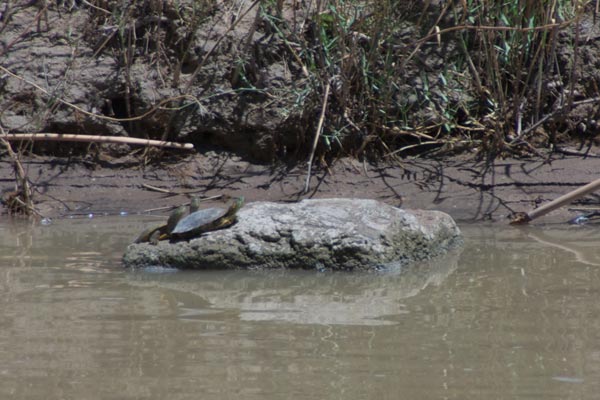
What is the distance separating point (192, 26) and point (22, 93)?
4.65 feet

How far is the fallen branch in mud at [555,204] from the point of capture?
533 cm

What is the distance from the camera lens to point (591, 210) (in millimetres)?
5965

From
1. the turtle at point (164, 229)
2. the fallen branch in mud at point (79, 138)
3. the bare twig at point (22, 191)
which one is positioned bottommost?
the bare twig at point (22, 191)

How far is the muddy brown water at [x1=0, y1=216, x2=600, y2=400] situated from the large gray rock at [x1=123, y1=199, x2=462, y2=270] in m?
0.09

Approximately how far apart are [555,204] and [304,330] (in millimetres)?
2724

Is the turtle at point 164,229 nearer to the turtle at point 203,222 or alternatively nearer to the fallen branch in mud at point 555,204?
the turtle at point 203,222

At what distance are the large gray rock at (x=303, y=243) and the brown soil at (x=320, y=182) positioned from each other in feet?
5.11

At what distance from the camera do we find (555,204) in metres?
5.48

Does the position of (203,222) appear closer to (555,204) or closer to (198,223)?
(198,223)

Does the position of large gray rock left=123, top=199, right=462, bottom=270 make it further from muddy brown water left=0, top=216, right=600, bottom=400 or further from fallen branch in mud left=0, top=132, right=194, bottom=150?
fallen branch in mud left=0, top=132, right=194, bottom=150

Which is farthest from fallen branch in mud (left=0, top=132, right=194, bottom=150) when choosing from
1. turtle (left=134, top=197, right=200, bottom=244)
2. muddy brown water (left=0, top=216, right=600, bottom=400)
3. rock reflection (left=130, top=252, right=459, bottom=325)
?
rock reflection (left=130, top=252, right=459, bottom=325)

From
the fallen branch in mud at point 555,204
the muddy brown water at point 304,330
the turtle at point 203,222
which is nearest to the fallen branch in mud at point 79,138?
the muddy brown water at point 304,330

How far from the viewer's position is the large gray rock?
4465 millimetres

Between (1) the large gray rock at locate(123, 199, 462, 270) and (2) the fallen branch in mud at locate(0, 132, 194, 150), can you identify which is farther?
(2) the fallen branch in mud at locate(0, 132, 194, 150)
